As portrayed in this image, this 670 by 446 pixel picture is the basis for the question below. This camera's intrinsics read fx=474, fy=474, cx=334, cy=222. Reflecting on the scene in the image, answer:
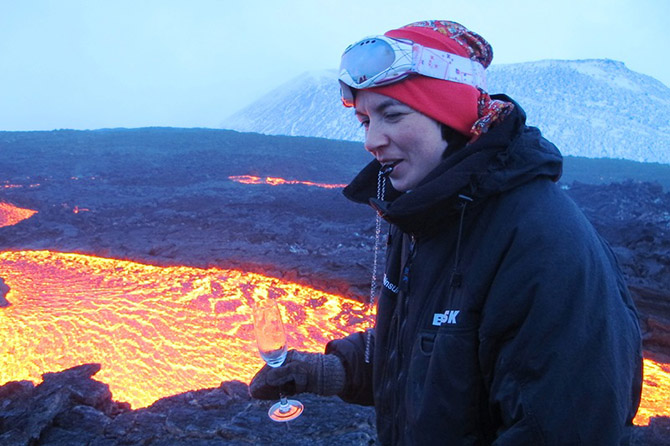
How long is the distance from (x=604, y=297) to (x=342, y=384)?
113 cm

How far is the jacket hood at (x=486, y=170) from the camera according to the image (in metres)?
1.13

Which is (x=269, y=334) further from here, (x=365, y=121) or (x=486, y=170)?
(x=486, y=170)

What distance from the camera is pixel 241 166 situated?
58.1 feet

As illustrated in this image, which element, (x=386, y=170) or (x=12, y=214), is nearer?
(x=386, y=170)

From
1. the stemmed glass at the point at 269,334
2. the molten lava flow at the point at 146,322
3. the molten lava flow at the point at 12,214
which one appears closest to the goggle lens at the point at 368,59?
the stemmed glass at the point at 269,334

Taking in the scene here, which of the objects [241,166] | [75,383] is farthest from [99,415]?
[241,166]

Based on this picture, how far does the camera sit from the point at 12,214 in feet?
36.6

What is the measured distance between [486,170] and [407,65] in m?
0.38

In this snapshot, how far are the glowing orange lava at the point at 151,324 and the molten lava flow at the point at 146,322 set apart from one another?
0.01 metres

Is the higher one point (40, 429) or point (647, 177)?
point (647, 177)

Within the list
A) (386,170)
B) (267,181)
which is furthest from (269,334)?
(267,181)

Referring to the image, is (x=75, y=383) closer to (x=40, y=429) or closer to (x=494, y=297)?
(x=40, y=429)

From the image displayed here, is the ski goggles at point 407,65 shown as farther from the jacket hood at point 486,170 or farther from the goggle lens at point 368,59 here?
the jacket hood at point 486,170

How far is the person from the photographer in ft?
3.17
